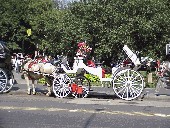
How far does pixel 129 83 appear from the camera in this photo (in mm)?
12203

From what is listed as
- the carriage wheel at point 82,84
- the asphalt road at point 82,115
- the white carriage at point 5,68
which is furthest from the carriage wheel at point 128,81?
the white carriage at point 5,68

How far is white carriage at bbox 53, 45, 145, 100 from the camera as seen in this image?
1217 cm

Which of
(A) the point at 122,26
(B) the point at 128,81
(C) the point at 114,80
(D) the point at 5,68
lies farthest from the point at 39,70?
(A) the point at 122,26

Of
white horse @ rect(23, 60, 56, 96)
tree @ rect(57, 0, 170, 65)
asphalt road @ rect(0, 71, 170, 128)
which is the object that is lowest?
asphalt road @ rect(0, 71, 170, 128)

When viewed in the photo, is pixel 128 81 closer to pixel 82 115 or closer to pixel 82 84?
pixel 82 84

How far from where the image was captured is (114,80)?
40.5 ft

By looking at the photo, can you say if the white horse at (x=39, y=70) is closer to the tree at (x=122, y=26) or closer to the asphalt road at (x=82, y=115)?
the asphalt road at (x=82, y=115)

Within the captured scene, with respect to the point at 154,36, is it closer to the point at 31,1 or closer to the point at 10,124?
the point at 10,124

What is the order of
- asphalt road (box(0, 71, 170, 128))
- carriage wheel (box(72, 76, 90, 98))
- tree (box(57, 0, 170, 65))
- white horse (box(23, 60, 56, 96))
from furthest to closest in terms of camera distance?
tree (box(57, 0, 170, 65)) → white horse (box(23, 60, 56, 96)) → carriage wheel (box(72, 76, 90, 98)) → asphalt road (box(0, 71, 170, 128))

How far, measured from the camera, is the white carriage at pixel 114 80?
479 inches

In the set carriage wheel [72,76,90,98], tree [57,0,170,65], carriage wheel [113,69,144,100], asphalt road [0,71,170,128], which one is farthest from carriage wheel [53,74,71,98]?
tree [57,0,170,65]

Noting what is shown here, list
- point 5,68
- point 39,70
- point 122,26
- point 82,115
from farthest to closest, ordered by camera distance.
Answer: point 122,26 < point 5,68 < point 39,70 < point 82,115

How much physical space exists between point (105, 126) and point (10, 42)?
130 feet

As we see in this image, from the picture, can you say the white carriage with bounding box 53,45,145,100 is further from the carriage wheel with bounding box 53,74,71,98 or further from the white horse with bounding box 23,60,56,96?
the white horse with bounding box 23,60,56,96
